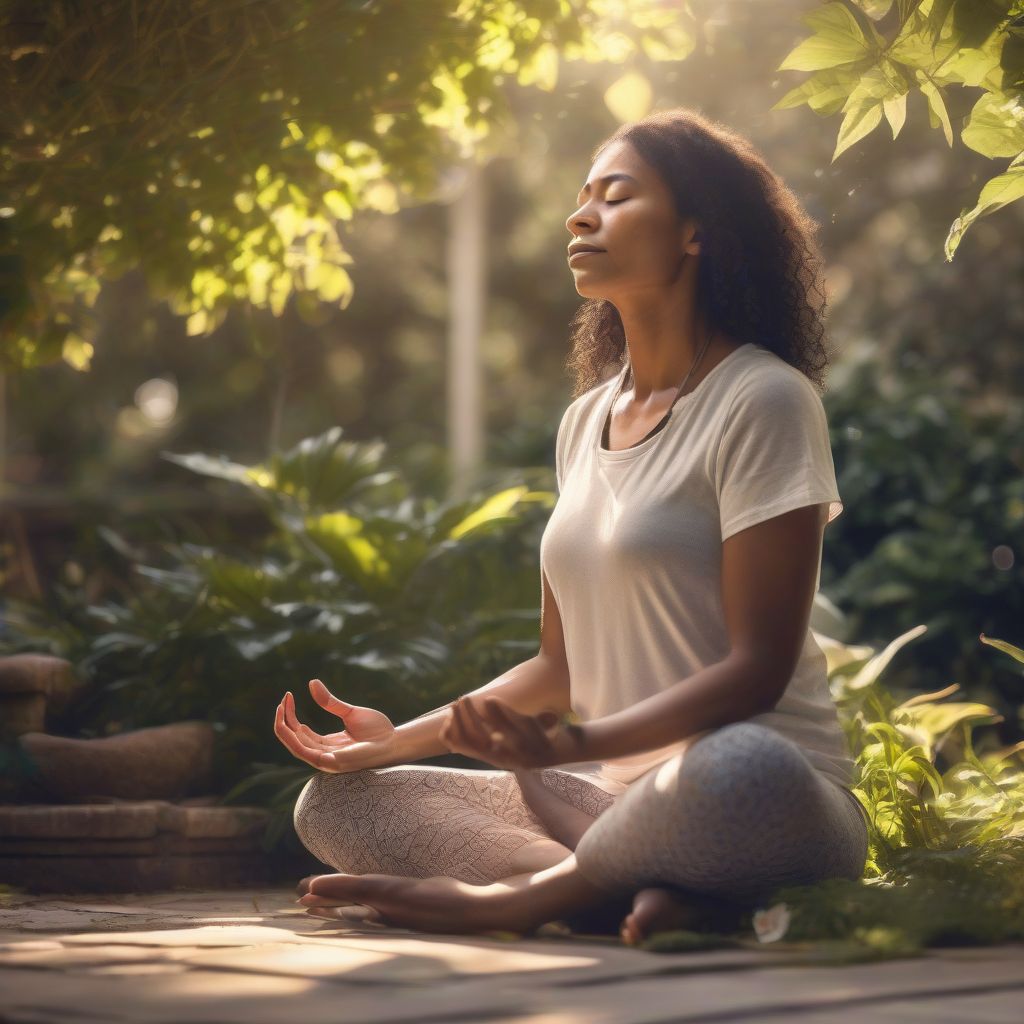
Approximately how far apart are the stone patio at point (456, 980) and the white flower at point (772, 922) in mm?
34

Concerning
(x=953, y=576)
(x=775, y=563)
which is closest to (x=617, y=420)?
(x=775, y=563)

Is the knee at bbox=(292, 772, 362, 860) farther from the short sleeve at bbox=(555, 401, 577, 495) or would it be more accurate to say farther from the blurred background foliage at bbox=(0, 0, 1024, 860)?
the blurred background foliage at bbox=(0, 0, 1024, 860)

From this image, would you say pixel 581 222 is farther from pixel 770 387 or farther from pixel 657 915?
pixel 657 915

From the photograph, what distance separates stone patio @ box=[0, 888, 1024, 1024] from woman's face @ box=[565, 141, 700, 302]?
129 cm

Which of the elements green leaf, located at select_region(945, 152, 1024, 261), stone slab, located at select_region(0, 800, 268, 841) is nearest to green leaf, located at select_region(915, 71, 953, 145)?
green leaf, located at select_region(945, 152, 1024, 261)

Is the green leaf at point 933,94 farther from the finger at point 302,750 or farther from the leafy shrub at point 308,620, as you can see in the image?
the leafy shrub at point 308,620

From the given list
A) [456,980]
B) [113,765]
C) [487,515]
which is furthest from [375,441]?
[456,980]

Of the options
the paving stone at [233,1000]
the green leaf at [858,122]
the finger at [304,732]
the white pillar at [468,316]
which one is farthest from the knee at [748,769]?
the white pillar at [468,316]

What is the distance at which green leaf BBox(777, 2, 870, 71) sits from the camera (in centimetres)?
281

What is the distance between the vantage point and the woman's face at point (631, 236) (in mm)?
2961

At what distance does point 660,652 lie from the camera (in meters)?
2.76

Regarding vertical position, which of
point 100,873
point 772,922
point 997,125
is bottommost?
point 100,873

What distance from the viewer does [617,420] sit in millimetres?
3141

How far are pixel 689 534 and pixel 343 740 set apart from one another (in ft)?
2.94
